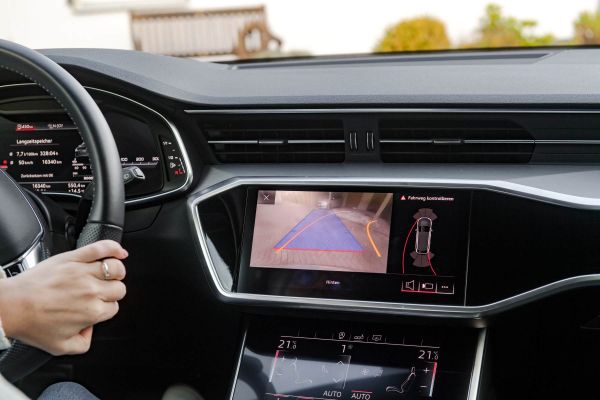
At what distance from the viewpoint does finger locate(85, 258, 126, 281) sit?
1.32 metres

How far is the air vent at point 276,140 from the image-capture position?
2.30 meters

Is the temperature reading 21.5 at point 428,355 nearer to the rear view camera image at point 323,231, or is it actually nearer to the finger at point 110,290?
the rear view camera image at point 323,231

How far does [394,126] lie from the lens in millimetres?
2234

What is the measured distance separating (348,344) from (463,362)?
11.8 inches

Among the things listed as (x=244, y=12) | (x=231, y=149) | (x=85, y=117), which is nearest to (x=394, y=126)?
(x=231, y=149)

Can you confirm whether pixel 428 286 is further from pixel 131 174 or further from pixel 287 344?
pixel 131 174

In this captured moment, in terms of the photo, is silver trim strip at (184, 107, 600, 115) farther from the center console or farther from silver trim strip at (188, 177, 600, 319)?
the center console

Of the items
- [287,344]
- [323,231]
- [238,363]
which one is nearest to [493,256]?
[323,231]

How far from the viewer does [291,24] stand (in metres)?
11.9

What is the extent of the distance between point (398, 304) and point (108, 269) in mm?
978

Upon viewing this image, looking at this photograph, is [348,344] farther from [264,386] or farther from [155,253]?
[155,253]

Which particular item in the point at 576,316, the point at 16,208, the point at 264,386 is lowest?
the point at 264,386

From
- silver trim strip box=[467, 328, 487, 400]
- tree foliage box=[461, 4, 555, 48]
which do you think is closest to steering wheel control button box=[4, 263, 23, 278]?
silver trim strip box=[467, 328, 487, 400]

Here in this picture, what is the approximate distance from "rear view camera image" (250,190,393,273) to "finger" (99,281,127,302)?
0.89 metres
